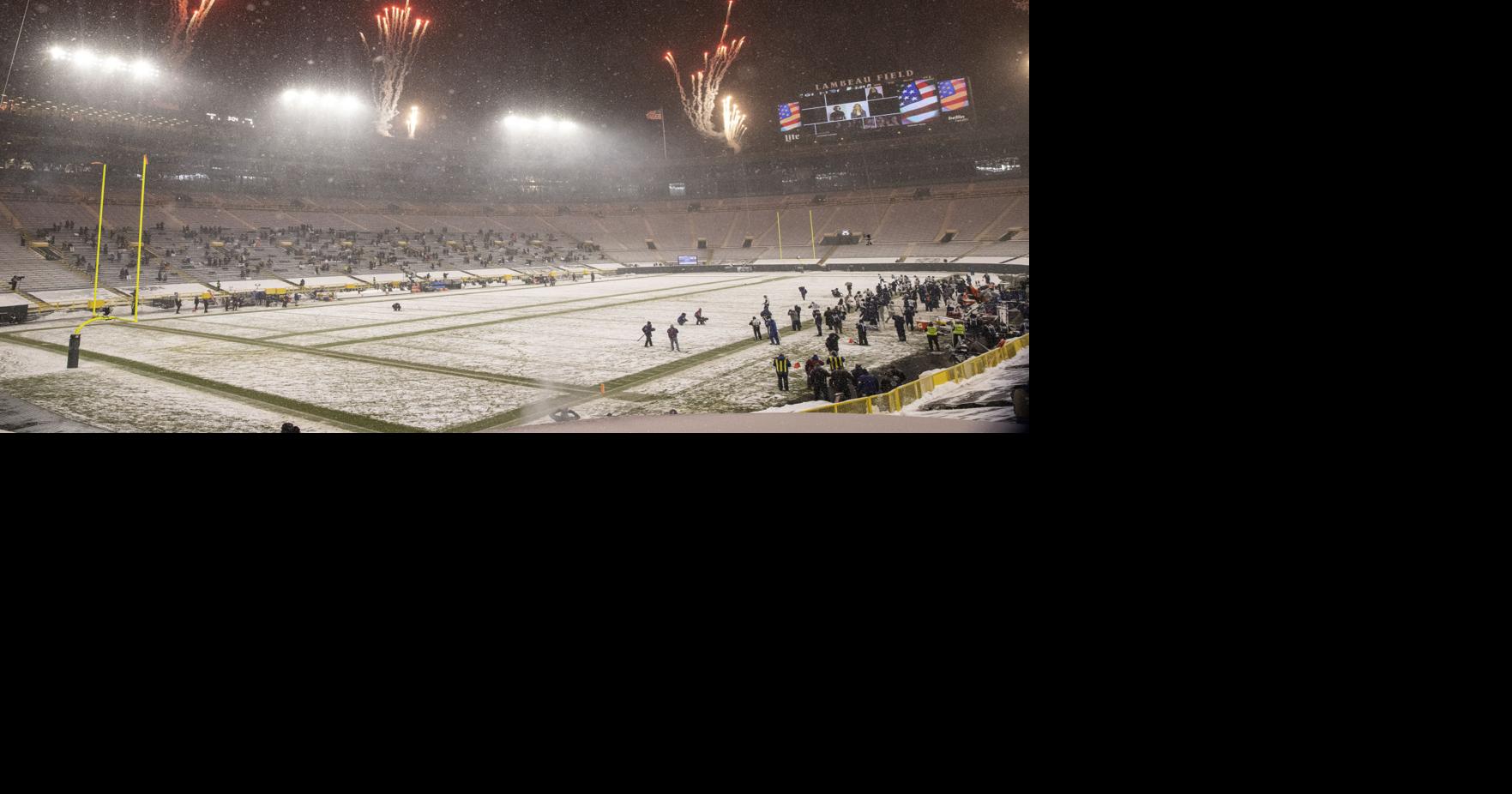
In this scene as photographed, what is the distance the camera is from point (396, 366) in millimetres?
12062

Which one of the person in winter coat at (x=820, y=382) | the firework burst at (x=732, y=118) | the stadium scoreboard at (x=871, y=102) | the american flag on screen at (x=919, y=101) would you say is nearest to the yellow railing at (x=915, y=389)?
the person in winter coat at (x=820, y=382)

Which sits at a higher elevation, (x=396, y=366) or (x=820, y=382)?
(x=396, y=366)

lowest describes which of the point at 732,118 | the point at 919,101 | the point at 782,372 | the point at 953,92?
the point at 782,372

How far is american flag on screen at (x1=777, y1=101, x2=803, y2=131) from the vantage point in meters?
18.0

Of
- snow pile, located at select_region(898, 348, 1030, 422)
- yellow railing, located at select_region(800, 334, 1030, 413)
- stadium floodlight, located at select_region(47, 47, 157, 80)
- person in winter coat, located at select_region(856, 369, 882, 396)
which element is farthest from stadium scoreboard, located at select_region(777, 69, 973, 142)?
stadium floodlight, located at select_region(47, 47, 157, 80)

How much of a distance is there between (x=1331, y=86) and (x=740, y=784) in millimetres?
3757

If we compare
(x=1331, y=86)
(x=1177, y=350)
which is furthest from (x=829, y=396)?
(x=1331, y=86)

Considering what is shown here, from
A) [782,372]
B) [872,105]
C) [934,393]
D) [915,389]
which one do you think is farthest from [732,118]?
[934,393]

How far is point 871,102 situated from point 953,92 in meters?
2.66

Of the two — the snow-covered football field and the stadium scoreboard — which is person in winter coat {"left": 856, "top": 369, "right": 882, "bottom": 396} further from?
the stadium scoreboard

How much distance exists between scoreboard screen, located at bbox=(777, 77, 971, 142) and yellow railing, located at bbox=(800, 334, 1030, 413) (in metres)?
9.11

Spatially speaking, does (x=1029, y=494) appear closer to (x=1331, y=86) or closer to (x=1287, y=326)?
(x=1287, y=326)

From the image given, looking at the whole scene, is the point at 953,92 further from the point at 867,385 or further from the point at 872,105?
the point at 867,385

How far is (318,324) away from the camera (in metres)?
16.7
